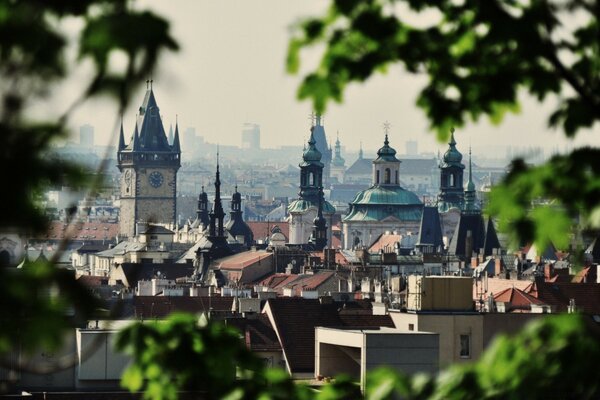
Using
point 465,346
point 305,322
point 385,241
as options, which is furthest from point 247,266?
point 465,346

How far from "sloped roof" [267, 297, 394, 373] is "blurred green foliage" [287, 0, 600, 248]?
123 feet

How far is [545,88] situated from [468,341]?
3621 cm

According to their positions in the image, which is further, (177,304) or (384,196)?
(384,196)

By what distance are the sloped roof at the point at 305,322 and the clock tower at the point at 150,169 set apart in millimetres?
124805

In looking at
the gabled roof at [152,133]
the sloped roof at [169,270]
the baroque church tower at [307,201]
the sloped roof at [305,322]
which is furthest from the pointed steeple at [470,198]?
the sloped roof at [305,322]

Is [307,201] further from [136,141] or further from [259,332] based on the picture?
[259,332]

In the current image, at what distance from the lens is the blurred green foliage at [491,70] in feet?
19.5

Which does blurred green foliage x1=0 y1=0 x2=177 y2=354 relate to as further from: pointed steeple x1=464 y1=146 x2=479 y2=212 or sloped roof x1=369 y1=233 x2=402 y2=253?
pointed steeple x1=464 y1=146 x2=479 y2=212

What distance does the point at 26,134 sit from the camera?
16.7 ft

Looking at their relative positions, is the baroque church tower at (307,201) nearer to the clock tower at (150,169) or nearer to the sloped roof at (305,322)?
the clock tower at (150,169)

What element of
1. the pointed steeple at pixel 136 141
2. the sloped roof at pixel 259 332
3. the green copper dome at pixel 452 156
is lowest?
the sloped roof at pixel 259 332

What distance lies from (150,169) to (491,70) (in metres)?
173

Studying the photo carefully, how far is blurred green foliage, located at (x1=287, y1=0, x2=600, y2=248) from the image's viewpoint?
19.5 feet

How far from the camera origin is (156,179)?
17912 centimetres
